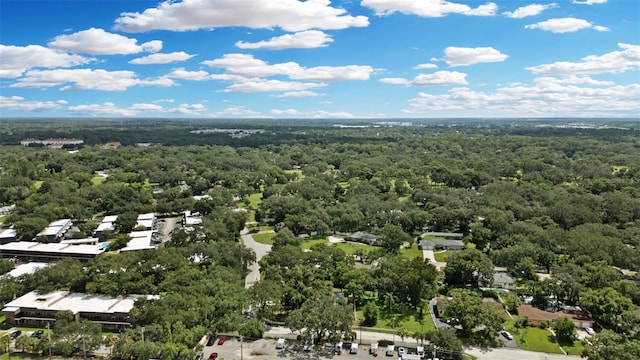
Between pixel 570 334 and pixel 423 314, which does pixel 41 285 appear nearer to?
pixel 423 314

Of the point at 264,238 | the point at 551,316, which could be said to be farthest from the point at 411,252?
the point at 264,238

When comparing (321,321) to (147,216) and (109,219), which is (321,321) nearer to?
(147,216)

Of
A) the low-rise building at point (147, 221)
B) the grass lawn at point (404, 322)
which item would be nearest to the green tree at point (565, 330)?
the grass lawn at point (404, 322)

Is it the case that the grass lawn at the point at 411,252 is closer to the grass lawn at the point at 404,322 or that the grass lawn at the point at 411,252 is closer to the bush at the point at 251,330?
the grass lawn at the point at 404,322

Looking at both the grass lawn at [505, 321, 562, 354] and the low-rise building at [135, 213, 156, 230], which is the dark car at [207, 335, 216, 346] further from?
the low-rise building at [135, 213, 156, 230]

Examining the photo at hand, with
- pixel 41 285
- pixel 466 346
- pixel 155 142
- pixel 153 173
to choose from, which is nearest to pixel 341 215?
pixel 466 346

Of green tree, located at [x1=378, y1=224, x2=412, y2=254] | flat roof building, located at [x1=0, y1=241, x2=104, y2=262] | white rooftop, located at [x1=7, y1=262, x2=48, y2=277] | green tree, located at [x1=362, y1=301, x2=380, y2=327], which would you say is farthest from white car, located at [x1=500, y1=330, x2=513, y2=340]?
white rooftop, located at [x1=7, y1=262, x2=48, y2=277]
